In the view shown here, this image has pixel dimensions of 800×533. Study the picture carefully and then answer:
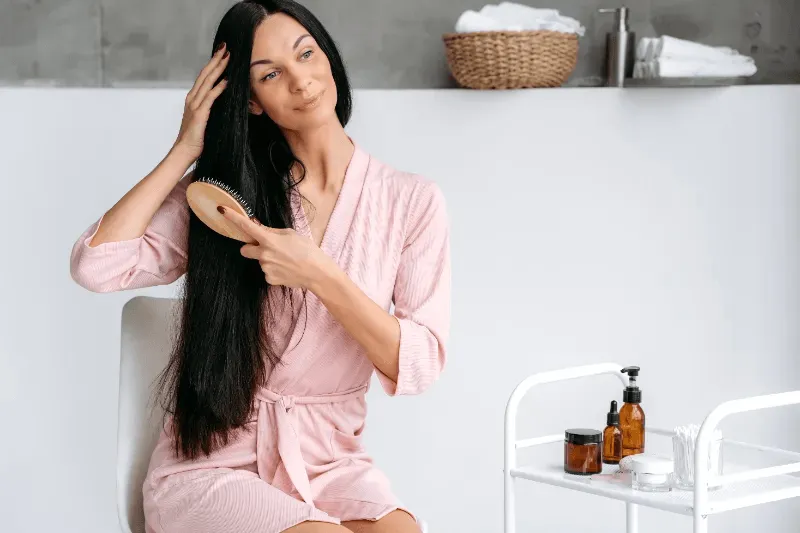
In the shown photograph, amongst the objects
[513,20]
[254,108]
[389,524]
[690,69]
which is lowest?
[389,524]

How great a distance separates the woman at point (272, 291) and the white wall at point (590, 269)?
29.6 inches

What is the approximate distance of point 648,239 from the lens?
2.50 meters

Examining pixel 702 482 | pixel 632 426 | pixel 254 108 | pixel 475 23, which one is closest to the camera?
pixel 702 482

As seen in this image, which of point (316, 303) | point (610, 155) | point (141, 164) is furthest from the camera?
point (610, 155)

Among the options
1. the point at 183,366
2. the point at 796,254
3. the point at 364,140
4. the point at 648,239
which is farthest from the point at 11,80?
the point at 796,254

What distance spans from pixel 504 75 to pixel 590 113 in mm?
241

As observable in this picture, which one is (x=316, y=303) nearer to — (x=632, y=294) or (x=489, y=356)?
(x=489, y=356)

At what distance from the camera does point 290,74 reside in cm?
157

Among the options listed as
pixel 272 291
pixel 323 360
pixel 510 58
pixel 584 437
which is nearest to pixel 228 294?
pixel 272 291

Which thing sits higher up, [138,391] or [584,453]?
[138,391]

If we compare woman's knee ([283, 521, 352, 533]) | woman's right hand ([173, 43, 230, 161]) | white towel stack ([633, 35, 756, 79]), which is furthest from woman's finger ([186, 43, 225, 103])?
white towel stack ([633, 35, 756, 79])

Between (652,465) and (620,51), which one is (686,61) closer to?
(620,51)

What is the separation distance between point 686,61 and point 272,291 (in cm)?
127

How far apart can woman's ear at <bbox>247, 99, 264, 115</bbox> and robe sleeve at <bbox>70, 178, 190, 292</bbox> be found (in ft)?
0.51
